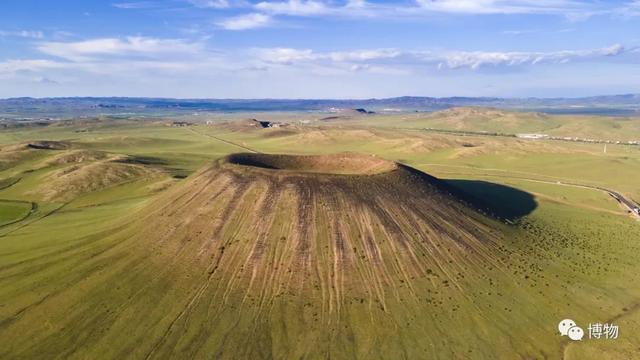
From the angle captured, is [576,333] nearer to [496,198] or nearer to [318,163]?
[318,163]

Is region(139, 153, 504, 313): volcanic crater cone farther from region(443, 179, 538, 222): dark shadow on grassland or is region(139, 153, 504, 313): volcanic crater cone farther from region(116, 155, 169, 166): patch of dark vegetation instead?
region(116, 155, 169, 166): patch of dark vegetation

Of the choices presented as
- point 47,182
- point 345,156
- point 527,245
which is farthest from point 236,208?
point 47,182

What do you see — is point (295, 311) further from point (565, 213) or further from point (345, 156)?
point (565, 213)

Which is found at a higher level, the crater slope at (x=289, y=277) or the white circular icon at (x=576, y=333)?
the crater slope at (x=289, y=277)

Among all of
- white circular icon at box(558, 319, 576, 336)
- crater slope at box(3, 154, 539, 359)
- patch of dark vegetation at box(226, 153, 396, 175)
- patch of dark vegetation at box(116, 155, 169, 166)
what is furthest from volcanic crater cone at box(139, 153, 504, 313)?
patch of dark vegetation at box(116, 155, 169, 166)

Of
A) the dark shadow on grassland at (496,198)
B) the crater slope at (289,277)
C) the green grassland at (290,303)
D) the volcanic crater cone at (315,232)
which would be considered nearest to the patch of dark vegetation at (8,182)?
the green grassland at (290,303)

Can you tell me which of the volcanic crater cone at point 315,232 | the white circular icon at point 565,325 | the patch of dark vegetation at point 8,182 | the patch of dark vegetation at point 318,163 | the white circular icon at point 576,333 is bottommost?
the white circular icon at point 576,333

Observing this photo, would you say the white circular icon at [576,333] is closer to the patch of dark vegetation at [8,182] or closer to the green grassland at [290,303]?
the green grassland at [290,303]

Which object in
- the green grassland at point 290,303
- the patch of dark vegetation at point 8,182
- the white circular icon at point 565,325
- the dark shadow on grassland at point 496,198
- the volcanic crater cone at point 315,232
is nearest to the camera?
the green grassland at point 290,303
